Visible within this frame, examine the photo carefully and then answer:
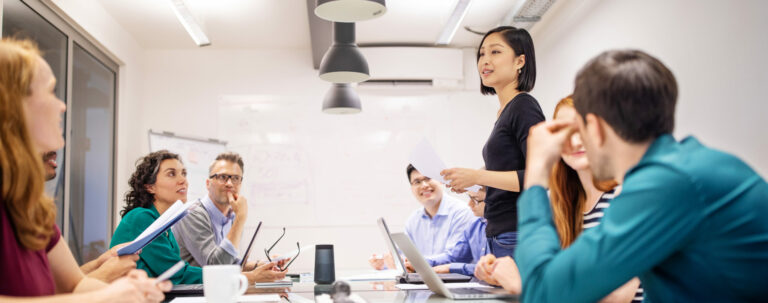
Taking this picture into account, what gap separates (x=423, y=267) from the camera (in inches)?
64.4

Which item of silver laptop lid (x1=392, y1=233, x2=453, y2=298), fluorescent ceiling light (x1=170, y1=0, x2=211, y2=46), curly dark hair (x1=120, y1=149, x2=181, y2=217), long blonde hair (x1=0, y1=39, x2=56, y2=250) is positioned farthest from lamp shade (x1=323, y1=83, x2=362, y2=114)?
long blonde hair (x1=0, y1=39, x2=56, y2=250)

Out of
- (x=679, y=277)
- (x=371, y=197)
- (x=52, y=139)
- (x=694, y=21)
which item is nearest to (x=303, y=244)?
(x=371, y=197)

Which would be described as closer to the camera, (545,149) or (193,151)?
(545,149)

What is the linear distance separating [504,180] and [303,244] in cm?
378

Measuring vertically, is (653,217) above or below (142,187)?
below

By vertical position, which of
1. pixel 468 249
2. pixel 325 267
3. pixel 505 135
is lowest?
pixel 468 249

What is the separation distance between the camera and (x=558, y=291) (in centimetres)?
93

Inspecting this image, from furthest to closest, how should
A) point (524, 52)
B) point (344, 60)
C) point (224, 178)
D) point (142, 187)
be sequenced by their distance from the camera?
point (224, 178) → point (344, 60) → point (142, 187) → point (524, 52)

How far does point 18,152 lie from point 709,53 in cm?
297

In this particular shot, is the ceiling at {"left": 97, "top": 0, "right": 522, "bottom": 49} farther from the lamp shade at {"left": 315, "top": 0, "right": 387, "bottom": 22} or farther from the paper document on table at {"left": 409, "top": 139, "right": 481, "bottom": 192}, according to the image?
the paper document on table at {"left": 409, "top": 139, "right": 481, "bottom": 192}

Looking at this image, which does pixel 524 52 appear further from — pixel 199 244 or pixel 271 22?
pixel 271 22

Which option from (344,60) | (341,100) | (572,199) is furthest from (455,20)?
(572,199)

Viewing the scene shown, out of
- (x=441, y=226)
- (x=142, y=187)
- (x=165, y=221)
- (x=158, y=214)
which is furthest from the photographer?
(x=441, y=226)

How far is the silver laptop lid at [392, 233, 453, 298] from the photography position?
1585mm
